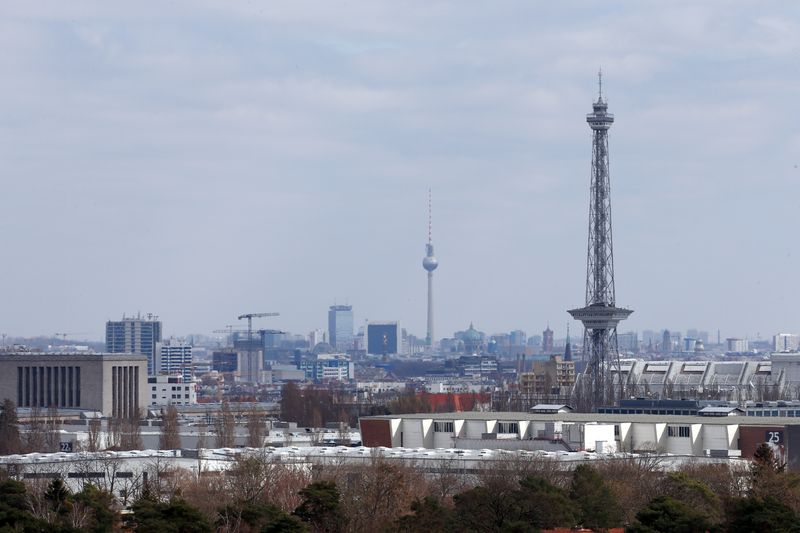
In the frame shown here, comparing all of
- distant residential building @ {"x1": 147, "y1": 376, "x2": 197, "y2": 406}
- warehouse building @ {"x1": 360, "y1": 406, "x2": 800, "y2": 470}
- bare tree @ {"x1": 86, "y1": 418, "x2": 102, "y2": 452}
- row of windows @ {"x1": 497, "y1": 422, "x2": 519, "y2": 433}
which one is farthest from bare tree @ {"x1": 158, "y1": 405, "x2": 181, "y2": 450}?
distant residential building @ {"x1": 147, "y1": 376, "x2": 197, "y2": 406}

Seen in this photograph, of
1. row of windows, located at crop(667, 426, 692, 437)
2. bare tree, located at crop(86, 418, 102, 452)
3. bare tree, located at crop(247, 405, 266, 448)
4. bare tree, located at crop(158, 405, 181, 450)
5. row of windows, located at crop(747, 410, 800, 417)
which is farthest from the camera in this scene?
row of windows, located at crop(747, 410, 800, 417)

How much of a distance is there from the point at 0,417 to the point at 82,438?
893cm

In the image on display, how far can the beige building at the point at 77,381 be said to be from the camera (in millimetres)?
132500

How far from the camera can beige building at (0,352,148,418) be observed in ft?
435

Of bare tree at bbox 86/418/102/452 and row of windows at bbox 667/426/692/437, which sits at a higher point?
row of windows at bbox 667/426/692/437

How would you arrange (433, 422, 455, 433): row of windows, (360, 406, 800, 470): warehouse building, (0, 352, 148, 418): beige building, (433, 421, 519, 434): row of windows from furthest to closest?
(0, 352, 148, 418): beige building < (433, 422, 455, 433): row of windows < (433, 421, 519, 434): row of windows < (360, 406, 800, 470): warehouse building

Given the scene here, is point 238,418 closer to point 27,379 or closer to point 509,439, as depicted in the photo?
point 27,379

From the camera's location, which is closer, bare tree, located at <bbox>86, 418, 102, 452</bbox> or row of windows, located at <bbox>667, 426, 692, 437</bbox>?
row of windows, located at <bbox>667, 426, 692, 437</bbox>

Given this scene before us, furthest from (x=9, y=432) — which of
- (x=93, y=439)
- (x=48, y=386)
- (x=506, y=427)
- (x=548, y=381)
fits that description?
(x=548, y=381)

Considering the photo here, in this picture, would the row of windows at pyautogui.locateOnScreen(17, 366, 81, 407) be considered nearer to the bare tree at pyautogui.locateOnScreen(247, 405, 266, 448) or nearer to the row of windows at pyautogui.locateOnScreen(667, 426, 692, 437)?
the bare tree at pyautogui.locateOnScreen(247, 405, 266, 448)

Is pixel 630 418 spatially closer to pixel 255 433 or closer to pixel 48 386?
pixel 255 433

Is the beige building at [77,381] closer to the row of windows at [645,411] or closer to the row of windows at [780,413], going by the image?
the row of windows at [645,411]

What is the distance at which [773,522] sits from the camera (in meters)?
47.2

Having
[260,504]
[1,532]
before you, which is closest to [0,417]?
[260,504]
